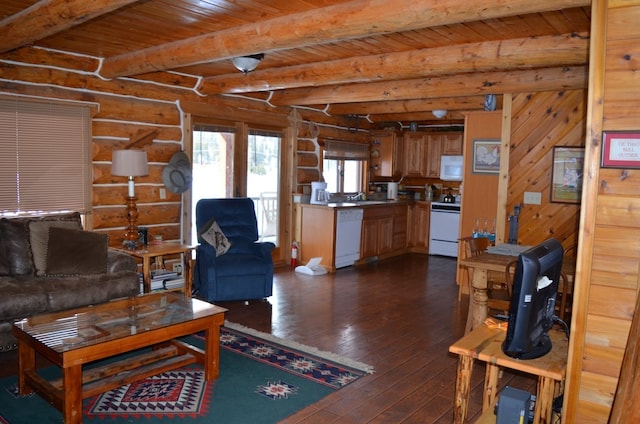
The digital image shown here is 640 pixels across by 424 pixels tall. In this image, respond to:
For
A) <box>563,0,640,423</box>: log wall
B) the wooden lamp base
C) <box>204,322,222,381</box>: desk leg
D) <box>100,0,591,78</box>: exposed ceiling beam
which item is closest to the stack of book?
the wooden lamp base

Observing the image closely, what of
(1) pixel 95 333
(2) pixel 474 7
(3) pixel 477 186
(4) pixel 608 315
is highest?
(2) pixel 474 7

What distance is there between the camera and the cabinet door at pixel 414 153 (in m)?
9.30

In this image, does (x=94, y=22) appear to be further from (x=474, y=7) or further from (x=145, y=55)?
(x=474, y=7)

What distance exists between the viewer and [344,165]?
8.85m

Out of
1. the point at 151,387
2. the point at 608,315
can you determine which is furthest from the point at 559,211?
the point at 151,387

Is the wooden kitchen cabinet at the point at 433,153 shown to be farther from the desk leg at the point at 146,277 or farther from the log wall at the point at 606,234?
the log wall at the point at 606,234

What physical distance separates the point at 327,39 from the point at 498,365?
2296 mm

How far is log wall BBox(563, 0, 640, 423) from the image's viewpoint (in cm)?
209

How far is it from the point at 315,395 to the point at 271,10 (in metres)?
2.58

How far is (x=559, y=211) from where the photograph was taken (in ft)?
17.7

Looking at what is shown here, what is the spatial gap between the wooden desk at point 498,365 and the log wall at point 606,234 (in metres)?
0.10

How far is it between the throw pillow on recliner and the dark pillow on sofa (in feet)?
3.64

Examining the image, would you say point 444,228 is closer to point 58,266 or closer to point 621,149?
point 58,266

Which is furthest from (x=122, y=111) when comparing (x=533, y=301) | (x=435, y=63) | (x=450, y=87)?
(x=533, y=301)
